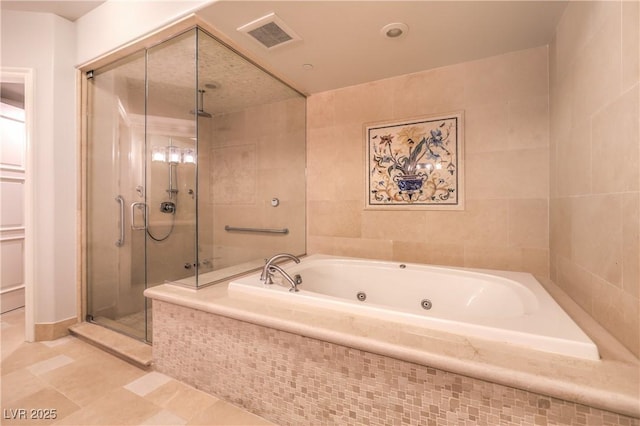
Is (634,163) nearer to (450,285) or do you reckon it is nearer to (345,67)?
(450,285)

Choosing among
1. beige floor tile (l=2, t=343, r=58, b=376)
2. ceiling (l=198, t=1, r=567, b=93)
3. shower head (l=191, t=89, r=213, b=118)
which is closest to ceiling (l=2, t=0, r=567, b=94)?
ceiling (l=198, t=1, r=567, b=93)

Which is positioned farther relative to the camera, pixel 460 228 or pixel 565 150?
pixel 460 228

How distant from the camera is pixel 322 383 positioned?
3.71ft

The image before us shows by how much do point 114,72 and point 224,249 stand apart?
1.71 meters

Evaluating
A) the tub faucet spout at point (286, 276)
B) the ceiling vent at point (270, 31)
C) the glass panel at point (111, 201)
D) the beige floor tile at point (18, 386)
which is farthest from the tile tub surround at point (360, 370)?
the ceiling vent at point (270, 31)

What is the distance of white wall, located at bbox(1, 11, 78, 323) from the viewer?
202 centimetres

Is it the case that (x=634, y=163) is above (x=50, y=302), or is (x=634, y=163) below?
above

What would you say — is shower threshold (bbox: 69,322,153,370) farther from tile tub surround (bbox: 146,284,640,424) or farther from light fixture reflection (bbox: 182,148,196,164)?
light fixture reflection (bbox: 182,148,196,164)

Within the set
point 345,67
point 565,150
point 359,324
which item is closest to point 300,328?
point 359,324

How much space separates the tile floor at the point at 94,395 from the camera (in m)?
1.29

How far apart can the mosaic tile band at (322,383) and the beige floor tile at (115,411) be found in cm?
21

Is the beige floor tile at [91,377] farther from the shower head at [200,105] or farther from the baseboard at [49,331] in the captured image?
the shower head at [200,105]

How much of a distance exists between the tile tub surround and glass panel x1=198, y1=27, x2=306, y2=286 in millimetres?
872

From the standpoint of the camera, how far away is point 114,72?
2209 mm
